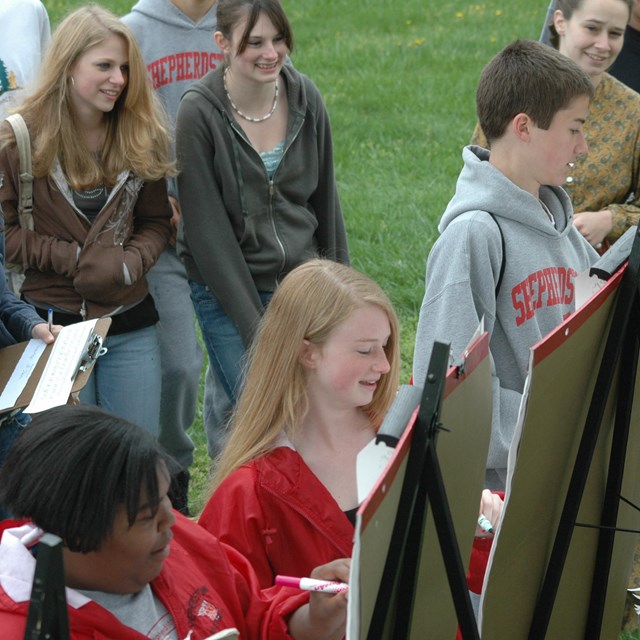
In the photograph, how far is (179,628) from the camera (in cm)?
196

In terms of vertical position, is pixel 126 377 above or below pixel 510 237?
below

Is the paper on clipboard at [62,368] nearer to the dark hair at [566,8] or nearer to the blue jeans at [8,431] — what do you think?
the blue jeans at [8,431]

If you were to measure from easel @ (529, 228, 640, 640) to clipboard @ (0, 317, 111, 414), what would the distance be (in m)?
1.31

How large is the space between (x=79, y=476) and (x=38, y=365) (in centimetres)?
137

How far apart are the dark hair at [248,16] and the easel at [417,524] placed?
2.35 m

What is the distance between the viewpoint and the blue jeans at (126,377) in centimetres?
384

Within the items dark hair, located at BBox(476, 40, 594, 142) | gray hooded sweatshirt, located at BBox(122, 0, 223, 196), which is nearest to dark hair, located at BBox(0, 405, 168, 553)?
dark hair, located at BBox(476, 40, 594, 142)

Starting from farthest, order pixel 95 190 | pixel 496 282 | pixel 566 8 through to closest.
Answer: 1. pixel 566 8
2. pixel 95 190
3. pixel 496 282

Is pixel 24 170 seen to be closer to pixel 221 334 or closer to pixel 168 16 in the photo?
pixel 221 334

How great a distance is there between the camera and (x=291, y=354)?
2.66 meters

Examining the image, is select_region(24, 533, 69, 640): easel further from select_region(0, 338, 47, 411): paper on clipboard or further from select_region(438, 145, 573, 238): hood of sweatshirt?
select_region(438, 145, 573, 238): hood of sweatshirt

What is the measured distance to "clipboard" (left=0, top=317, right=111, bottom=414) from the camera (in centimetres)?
298

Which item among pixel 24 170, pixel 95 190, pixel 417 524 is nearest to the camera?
pixel 417 524

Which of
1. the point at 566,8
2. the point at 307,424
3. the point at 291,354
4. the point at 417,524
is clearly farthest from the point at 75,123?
the point at 417,524
